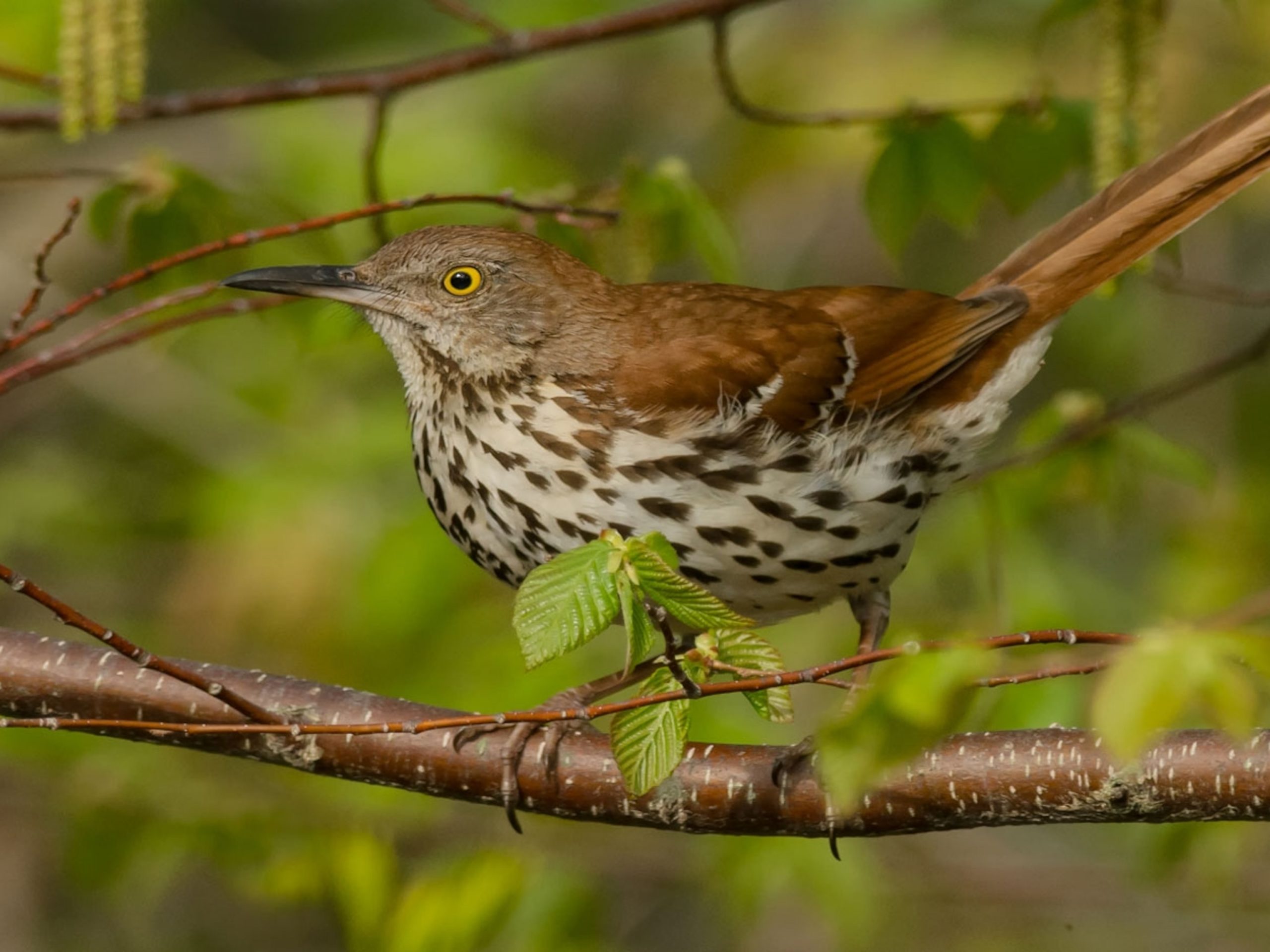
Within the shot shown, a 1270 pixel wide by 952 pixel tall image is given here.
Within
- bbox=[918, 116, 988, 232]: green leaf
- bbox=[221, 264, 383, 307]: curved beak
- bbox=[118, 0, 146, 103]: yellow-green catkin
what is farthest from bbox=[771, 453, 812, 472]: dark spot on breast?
bbox=[118, 0, 146, 103]: yellow-green catkin

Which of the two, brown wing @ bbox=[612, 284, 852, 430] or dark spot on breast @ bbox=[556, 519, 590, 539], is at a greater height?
brown wing @ bbox=[612, 284, 852, 430]

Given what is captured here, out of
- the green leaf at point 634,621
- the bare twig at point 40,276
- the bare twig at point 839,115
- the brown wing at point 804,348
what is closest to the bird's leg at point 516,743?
the brown wing at point 804,348

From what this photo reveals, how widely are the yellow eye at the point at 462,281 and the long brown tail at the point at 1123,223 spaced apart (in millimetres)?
1008

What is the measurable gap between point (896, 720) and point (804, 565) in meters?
1.57

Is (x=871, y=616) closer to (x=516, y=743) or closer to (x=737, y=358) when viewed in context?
(x=737, y=358)

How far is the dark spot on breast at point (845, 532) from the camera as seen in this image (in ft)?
11.2

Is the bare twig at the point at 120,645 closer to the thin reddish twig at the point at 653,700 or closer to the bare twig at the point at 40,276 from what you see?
the thin reddish twig at the point at 653,700

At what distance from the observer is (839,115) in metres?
4.02

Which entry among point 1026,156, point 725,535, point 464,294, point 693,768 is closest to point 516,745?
point 693,768

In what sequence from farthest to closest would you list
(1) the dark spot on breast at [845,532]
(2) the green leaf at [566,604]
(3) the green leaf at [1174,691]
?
1. (1) the dark spot on breast at [845,532]
2. (2) the green leaf at [566,604]
3. (3) the green leaf at [1174,691]

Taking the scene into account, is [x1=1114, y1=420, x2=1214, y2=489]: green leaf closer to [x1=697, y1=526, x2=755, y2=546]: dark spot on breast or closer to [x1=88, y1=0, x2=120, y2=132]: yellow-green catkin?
[x1=697, y1=526, x2=755, y2=546]: dark spot on breast

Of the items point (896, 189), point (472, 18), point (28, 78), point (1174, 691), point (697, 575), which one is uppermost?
point (472, 18)

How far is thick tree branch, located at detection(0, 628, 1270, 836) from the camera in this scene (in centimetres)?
246

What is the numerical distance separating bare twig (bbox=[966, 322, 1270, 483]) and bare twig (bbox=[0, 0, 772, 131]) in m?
1.18
